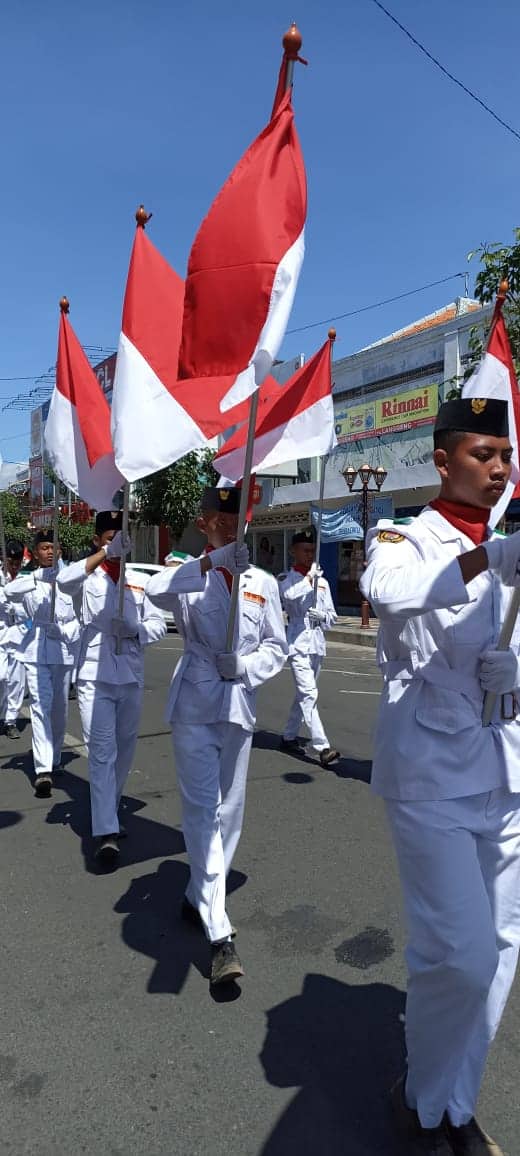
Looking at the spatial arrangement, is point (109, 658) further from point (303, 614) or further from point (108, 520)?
point (303, 614)

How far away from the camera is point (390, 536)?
95.2 inches

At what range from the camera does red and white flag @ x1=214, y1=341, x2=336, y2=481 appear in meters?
4.15

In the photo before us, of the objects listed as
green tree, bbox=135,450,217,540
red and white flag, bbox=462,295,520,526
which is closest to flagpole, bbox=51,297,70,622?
red and white flag, bbox=462,295,520,526

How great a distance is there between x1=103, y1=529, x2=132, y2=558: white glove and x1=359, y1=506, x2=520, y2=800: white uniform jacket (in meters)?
2.60

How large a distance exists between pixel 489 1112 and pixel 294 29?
3.66m

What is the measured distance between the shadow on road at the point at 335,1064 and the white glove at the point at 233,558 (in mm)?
1642

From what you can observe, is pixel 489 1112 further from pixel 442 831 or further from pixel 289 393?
pixel 289 393

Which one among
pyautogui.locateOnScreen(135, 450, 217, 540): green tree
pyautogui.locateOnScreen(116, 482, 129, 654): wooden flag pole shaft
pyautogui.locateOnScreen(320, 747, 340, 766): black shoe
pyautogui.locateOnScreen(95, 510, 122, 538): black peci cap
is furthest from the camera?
pyautogui.locateOnScreen(135, 450, 217, 540): green tree

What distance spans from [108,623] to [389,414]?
60.0 ft

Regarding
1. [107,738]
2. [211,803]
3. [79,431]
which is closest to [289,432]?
[79,431]

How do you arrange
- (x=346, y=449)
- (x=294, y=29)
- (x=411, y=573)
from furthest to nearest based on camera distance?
(x=346, y=449) < (x=294, y=29) < (x=411, y=573)

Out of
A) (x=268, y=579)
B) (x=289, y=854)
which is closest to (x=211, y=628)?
(x=268, y=579)

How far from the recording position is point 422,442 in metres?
21.3

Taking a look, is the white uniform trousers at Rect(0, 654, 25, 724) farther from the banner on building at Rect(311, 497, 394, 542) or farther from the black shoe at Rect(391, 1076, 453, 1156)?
the banner on building at Rect(311, 497, 394, 542)
